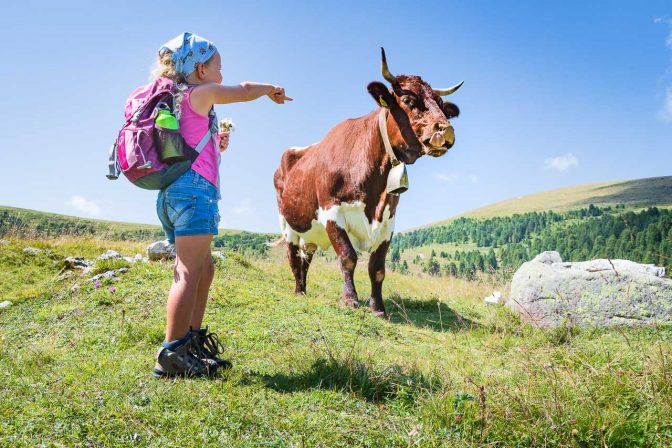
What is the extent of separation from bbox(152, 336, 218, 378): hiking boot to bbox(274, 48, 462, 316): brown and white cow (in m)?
3.55

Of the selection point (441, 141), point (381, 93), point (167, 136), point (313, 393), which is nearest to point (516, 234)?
point (381, 93)

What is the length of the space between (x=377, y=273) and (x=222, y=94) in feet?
13.9

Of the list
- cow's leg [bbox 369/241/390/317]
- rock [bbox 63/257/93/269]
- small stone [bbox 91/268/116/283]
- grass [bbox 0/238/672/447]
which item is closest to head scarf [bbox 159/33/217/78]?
grass [bbox 0/238/672/447]

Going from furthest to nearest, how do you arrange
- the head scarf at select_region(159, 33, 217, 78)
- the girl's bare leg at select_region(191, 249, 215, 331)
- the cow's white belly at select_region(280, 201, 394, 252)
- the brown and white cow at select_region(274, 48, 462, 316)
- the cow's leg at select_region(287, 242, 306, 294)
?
the cow's leg at select_region(287, 242, 306, 294) < the cow's white belly at select_region(280, 201, 394, 252) < the brown and white cow at select_region(274, 48, 462, 316) < the girl's bare leg at select_region(191, 249, 215, 331) < the head scarf at select_region(159, 33, 217, 78)

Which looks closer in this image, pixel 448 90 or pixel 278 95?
pixel 278 95

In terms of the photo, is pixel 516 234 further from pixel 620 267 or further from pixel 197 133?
pixel 197 133

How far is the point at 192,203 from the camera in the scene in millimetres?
3414

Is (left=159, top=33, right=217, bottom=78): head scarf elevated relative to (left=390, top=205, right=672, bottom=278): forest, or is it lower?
elevated

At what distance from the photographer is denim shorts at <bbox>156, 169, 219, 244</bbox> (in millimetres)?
3391

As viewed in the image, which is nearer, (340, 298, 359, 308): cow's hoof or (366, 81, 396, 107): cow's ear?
(366, 81, 396, 107): cow's ear

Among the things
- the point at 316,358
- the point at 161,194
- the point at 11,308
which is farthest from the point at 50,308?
the point at 316,358

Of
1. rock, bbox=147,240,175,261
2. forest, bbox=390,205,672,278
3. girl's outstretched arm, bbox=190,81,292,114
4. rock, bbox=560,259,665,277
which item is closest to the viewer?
girl's outstretched arm, bbox=190,81,292,114

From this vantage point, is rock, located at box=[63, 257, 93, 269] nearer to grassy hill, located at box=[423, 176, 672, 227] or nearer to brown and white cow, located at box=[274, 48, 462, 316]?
brown and white cow, located at box=[274, 48, 462, 316]

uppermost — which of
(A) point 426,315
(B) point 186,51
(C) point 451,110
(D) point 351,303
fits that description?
(C) point 451,110
